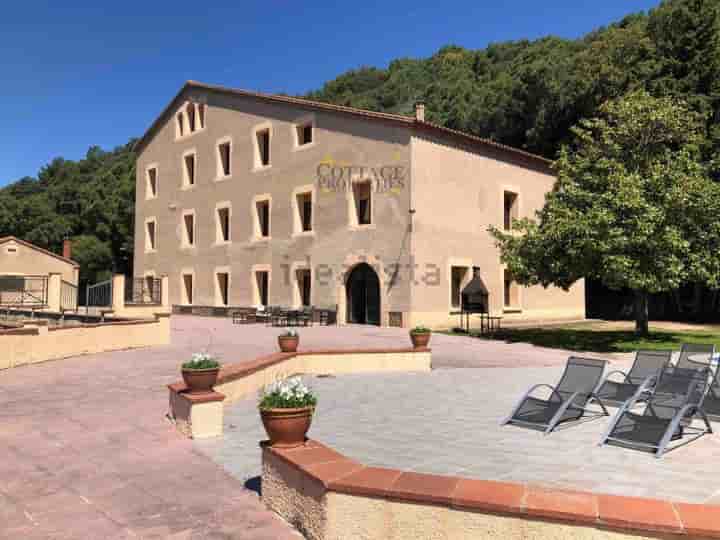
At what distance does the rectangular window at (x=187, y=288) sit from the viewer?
32094 mm

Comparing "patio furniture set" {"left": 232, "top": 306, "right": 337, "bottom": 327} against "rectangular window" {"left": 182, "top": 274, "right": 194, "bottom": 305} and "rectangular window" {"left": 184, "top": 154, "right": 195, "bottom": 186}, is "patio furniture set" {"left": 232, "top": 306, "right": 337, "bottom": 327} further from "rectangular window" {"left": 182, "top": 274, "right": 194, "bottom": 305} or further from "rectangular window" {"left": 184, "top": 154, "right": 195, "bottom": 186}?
"rectangular window" {"left": 184, "top": 154, "right": 195, "bottom": 186}

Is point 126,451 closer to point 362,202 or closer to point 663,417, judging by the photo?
point 663,417

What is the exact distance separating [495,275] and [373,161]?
23.7 ft

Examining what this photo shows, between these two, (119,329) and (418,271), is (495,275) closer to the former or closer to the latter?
(418,271)

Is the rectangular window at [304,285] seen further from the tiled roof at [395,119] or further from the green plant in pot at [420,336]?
the green plant in pot at [420,336]

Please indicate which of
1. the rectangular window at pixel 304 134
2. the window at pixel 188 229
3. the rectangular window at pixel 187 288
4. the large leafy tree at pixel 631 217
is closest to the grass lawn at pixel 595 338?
the large leafy tree at pixel 631 217

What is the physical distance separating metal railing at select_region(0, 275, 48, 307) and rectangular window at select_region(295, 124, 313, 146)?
12.6m

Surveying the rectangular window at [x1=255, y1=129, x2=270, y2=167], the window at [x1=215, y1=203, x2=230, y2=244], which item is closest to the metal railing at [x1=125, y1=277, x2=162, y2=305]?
the window at [x1=215, y1=203, x2=230, y2=244]

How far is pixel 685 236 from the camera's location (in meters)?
17.5

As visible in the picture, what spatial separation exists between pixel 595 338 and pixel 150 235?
2642cm

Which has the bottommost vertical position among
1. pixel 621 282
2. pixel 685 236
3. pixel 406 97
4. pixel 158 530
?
pixel 158 530

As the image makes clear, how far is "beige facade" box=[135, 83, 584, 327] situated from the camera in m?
21.9

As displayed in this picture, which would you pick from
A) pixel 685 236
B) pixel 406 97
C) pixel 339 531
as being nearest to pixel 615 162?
pixel 685 236

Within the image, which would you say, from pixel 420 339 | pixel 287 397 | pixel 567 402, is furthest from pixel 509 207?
pixel 287 397
